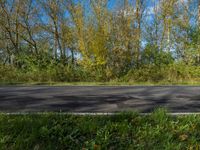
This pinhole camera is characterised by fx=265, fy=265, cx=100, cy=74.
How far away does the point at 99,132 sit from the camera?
500cm

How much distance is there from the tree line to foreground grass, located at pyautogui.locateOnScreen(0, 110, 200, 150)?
50.2 ft

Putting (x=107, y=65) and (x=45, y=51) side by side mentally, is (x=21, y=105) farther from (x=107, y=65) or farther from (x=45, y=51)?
(x=45, y=51)

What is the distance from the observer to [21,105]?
8102 mm

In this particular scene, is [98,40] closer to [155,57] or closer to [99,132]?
[155,57]

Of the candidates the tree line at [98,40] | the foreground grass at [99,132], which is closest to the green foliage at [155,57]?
the tree line at [98,40]

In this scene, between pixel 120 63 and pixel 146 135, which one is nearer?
pixel 146 135

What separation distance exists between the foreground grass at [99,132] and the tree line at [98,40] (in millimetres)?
15304

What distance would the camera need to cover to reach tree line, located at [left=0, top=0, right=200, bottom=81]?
21.6m

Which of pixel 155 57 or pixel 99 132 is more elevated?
pixel 155 57

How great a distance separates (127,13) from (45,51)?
361 inches

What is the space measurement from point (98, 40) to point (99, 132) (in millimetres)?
16924

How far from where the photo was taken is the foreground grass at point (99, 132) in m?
4.70

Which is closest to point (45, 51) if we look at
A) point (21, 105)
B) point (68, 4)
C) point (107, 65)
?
point (68, 4)

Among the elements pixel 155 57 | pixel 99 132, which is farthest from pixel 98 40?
pixel 99 132
